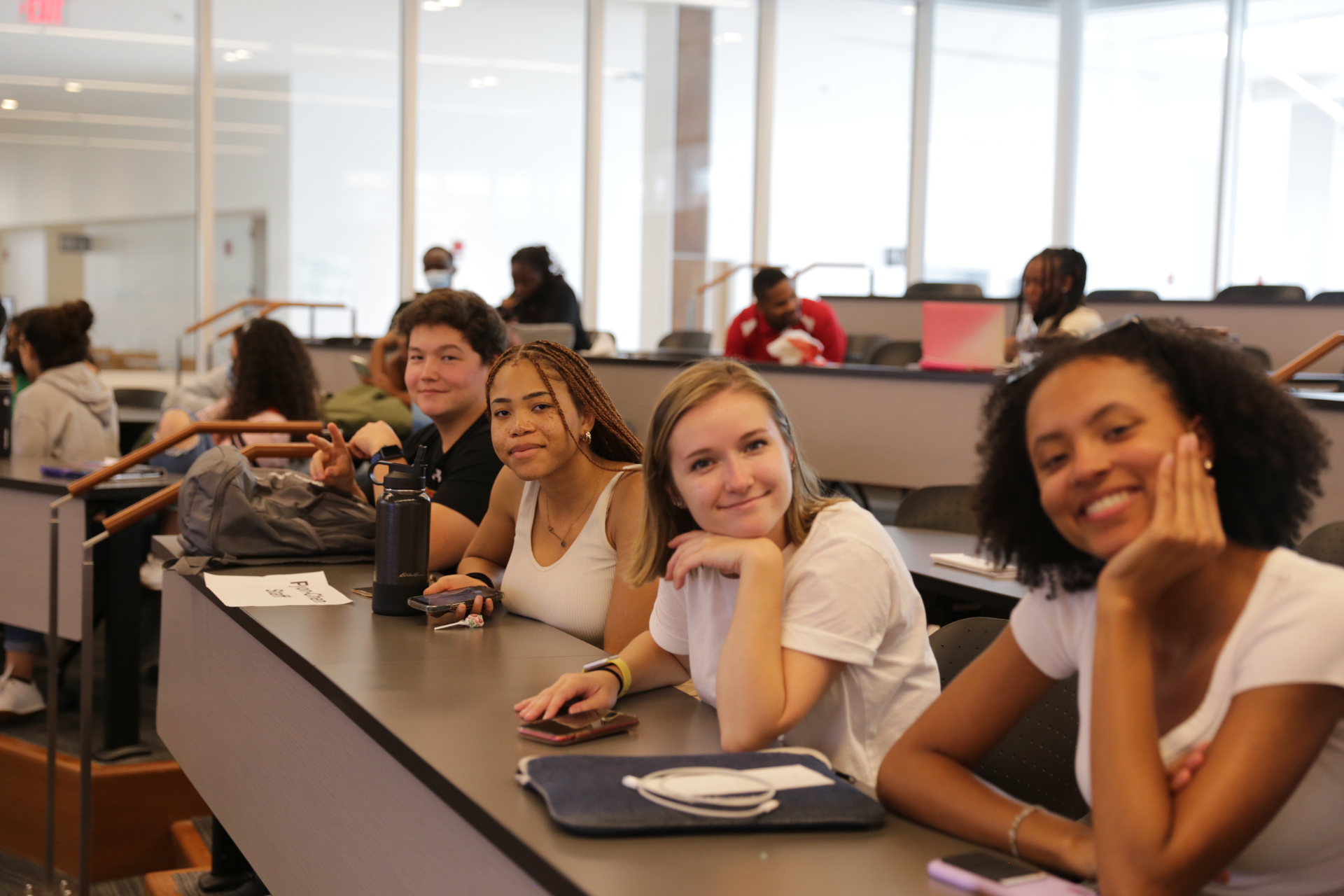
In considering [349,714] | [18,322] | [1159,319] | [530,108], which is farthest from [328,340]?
[1159,319]

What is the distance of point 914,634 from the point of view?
1532mm

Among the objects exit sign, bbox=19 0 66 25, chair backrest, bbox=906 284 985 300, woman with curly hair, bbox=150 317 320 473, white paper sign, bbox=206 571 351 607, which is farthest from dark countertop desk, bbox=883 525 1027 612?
exit sign, bbox=19 0 66 25

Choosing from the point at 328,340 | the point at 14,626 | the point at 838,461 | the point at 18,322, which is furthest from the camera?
the point at 328,340

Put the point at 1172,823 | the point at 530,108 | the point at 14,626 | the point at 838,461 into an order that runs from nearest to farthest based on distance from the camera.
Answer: the point at 1172,823 < the point at 14,626 < the point at 838,461 < the point at 530,108

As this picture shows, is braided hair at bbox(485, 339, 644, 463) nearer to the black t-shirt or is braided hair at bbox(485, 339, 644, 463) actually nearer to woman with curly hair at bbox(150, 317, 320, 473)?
the black t-shirt

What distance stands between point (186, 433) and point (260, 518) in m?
0.52

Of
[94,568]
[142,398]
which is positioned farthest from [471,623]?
[142,398]

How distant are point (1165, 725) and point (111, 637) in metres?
3.16

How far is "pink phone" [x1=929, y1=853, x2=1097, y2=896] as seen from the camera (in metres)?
0.99

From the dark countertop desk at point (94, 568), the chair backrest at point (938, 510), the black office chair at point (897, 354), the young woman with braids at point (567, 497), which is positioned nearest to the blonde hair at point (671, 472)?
the young woman with braids at point (567, 497)

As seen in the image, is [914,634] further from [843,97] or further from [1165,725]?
[843,97]

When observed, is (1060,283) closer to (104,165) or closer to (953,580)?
(953,580)

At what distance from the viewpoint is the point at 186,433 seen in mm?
2834

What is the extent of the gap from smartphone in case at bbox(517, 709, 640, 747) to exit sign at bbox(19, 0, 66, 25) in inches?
342
